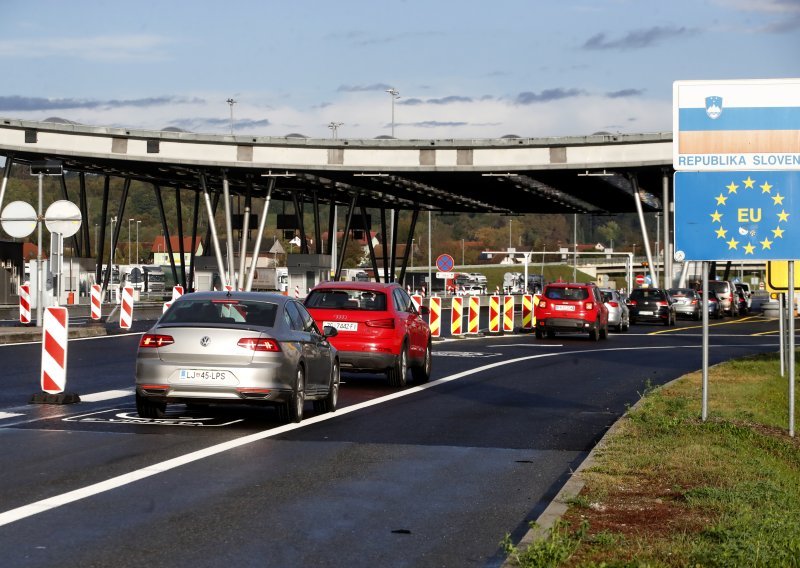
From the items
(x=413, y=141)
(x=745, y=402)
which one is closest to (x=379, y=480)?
(x=745, y=402)

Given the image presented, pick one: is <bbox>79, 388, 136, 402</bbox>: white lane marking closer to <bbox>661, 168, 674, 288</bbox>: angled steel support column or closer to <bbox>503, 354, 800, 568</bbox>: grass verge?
<bbox>503, 354, 800, 568</bbox>: grass verge

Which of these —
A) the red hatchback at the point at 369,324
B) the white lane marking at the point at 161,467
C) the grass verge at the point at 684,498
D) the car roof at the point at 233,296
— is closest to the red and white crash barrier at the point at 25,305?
the red hatchback at the point at 369,324

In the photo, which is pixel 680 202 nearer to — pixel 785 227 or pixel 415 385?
pixel 785 227

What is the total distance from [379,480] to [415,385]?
1087cm

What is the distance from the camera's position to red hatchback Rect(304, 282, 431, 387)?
66.6ft

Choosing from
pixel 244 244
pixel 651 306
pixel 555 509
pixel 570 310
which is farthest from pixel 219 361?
pixel 244 244

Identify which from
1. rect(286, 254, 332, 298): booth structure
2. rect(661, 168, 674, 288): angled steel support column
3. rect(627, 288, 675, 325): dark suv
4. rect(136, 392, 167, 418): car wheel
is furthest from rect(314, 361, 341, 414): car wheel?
rect(286, 254, 332, 298): booth structure

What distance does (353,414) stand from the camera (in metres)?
16.2

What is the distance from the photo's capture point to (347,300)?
20906 mm

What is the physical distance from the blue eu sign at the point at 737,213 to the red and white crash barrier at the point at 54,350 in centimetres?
745

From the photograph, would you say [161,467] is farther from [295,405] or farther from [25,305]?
[25,305]

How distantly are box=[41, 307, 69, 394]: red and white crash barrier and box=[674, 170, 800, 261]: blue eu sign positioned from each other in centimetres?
745

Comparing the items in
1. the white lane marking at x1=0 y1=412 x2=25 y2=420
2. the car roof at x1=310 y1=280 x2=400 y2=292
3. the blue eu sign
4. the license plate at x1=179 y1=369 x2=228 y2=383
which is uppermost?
the blue eu sign

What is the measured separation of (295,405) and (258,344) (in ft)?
3.01
